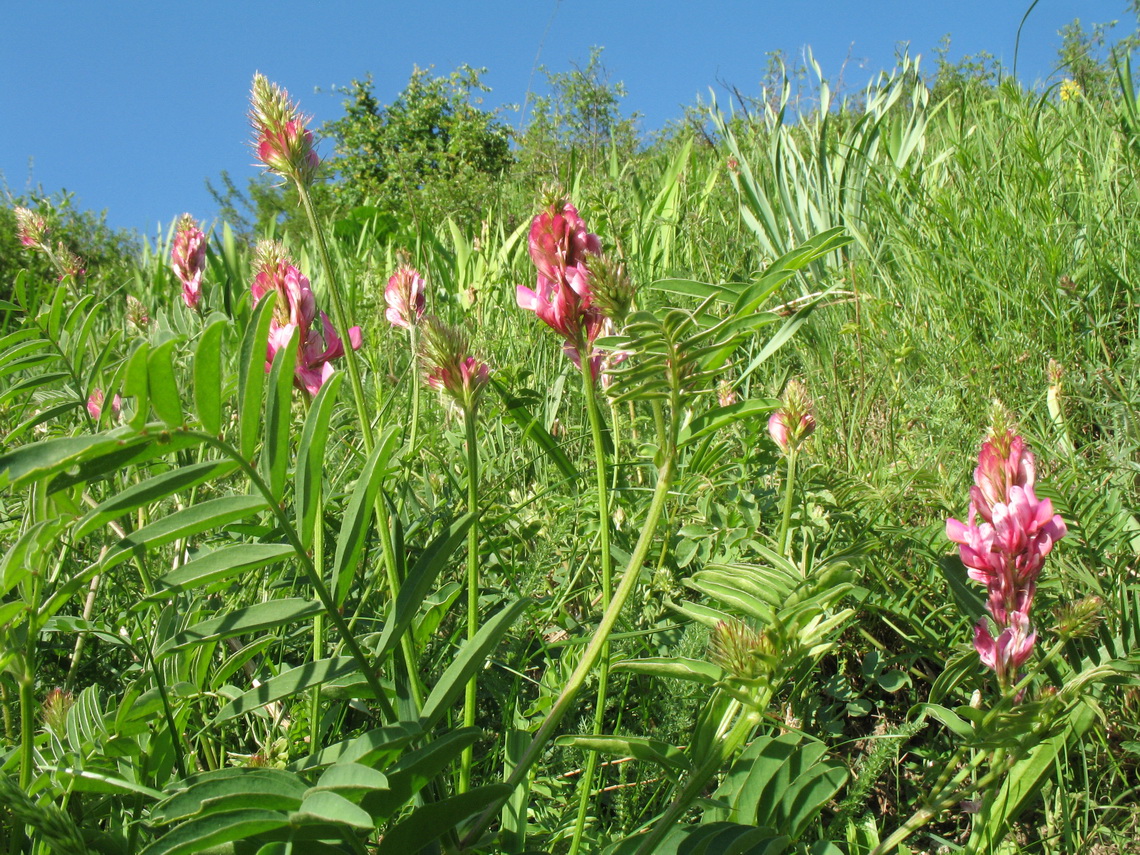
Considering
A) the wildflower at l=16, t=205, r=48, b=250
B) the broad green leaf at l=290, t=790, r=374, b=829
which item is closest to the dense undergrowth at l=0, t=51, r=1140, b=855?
the broad green leaf at l=290, t=790, r=374, b=829

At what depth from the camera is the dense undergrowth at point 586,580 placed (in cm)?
65

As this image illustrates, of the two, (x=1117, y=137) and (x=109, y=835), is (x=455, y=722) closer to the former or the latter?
(x=109, y=835)

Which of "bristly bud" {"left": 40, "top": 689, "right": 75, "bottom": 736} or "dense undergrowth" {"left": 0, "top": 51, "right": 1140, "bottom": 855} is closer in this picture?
"dense undergrowth" {"left": 0, "top": 51, "right": 1140, "bottom": 855}

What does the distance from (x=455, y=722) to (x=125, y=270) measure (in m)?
6.16

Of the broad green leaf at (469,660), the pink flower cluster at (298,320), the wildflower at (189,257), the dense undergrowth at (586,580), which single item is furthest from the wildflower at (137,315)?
the broad green leaf at (469,660)

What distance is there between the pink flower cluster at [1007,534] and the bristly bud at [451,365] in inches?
23.3

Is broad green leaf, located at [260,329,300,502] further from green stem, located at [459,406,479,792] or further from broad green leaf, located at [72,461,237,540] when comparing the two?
green stem, located at [459,406,479,792]

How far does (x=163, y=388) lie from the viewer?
23.0 inches

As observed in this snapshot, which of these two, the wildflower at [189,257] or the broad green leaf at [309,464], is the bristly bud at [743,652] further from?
the wildflower at [189,257]

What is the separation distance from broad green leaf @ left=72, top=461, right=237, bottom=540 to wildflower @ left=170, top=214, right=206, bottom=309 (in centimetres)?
168

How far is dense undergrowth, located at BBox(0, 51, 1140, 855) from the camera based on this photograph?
65 centimetres

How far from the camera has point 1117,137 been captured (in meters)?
2.50

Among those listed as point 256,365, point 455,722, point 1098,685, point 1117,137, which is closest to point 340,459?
point 455,722

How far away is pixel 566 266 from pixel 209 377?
19.8 inches
